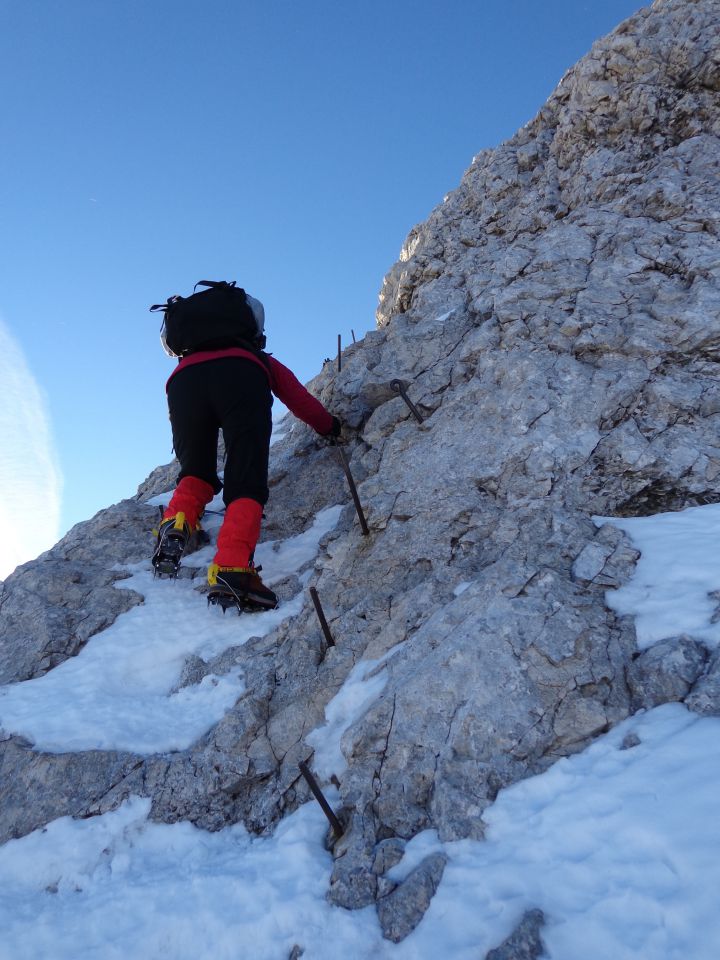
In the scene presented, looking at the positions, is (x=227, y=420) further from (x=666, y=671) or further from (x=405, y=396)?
(x=666, y=671)

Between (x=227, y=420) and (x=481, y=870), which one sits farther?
(x=227, y=420)

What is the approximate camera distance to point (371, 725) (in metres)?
4.75

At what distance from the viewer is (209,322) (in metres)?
7.96

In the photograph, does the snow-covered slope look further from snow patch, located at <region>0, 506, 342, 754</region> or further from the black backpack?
the black backpack

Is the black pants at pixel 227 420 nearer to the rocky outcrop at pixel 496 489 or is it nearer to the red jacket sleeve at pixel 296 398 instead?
the red jacket sleeve at pixel 296 398

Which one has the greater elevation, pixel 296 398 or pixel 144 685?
pixel 296 398

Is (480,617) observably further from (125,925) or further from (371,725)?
(125,925)

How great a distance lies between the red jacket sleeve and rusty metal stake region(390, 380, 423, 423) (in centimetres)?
106

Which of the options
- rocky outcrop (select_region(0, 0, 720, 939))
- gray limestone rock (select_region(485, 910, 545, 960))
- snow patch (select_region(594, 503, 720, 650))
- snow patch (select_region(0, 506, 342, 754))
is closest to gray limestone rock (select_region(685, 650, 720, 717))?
rocky outcrop (select_region(0, 0, 720, 939))

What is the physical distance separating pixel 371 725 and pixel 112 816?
2.31 metres

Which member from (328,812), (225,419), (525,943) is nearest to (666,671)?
(525,943)

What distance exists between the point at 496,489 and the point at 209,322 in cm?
421

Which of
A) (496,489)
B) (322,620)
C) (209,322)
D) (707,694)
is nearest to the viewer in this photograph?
(707,694)

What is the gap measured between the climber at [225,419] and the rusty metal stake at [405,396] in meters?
1.35
